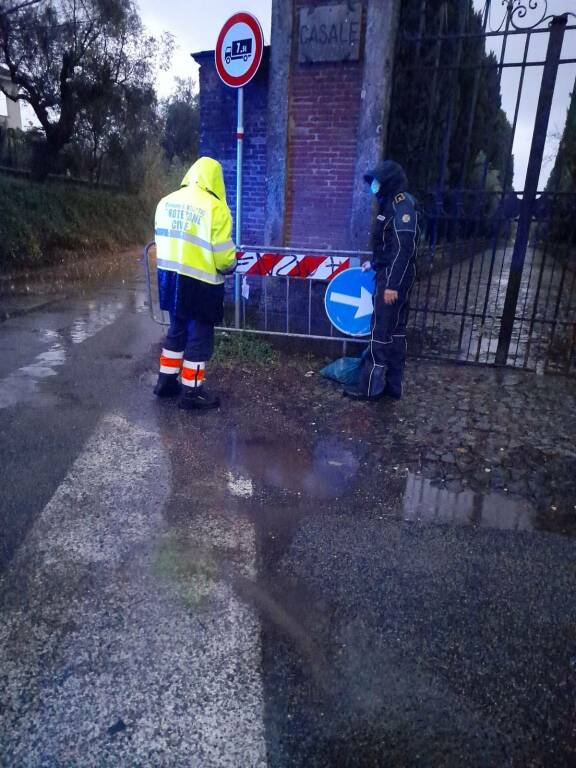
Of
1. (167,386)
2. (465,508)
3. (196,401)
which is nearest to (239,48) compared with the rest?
(167,386)

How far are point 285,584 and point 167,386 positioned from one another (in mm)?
2941

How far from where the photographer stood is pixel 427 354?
7133 mm

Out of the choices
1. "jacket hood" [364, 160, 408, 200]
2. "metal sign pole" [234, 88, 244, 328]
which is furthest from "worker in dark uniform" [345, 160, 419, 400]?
"metal sign pole" [234, 88, 244, 328]

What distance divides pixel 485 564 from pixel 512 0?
5.30m

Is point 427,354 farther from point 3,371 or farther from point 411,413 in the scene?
point 3,371

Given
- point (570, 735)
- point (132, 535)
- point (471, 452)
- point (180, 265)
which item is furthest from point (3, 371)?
point (570, 735)

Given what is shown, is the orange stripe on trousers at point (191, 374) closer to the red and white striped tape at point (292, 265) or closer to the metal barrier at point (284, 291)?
the metal barrier at point (284, 291)

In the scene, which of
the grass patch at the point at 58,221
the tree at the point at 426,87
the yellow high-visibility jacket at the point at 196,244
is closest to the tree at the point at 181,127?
the grass patch at the point at 58,221

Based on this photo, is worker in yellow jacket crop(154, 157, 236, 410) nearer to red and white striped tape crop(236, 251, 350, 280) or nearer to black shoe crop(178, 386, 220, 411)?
black shoe crop(178, 386, 220, 411)

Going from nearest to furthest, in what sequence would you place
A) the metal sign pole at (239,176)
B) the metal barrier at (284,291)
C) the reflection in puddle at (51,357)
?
1. the reflection in puddle at (51,357)
2. the metal barrier at (284,291)
3. the metal sign pole at (239,176)

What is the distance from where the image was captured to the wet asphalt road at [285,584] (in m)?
2.04

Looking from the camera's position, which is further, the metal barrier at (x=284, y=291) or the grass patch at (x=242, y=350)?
the grass patch at (x=242, y=350)

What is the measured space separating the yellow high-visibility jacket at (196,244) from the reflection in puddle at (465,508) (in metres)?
2.39

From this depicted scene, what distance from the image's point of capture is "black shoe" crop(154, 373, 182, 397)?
17.3 ft
